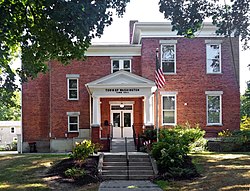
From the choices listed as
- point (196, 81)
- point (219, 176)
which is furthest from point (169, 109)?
point (219, 176)

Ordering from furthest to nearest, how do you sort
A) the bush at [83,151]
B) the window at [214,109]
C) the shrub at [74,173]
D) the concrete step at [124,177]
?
1. the window at [214,109]
2. the bush at [83,151]
3. the concrete step at [124,177]
4. the shrub at [74,173]

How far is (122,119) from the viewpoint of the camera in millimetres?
29156

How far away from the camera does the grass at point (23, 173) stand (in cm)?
1335

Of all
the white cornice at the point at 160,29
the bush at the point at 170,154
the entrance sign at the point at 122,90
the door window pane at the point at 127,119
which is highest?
the white cornice at the point at 160,29

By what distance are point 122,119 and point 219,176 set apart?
1552 cm

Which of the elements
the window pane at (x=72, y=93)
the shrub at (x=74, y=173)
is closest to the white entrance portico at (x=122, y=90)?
the window pane at (x=72, y=93)

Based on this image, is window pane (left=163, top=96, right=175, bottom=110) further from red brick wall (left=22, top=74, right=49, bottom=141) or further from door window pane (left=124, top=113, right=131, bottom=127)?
red brick wall (left=22, top=74, right=49, bottom=141)

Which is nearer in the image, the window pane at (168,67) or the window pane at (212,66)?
the window pane at (168,67)

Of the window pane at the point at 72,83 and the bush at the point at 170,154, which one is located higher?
the window pane at the point at 72,83

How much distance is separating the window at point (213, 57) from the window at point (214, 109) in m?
1.99

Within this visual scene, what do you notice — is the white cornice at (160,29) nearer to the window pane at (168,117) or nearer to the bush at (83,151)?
the window pane at (168,117)

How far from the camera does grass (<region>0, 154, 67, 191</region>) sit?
1335cm

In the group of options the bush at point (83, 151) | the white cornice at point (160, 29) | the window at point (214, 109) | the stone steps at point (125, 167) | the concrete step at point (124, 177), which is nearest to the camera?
the concrete step at point (124, 177)

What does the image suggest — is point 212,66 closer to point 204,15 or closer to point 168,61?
point 168,61
